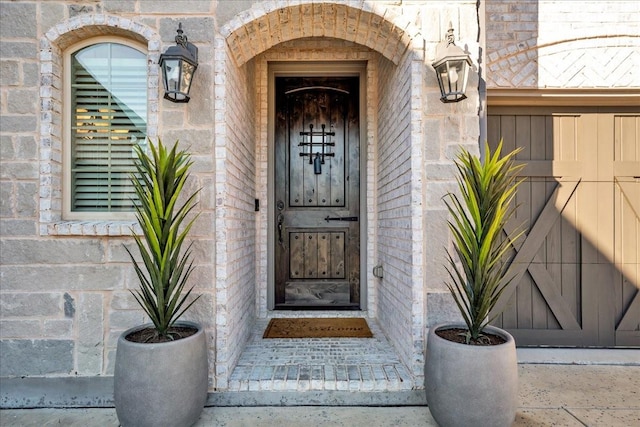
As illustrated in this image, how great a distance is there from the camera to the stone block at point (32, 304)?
204 cm

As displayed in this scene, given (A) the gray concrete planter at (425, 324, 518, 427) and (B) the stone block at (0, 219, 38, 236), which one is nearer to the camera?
(A) the gray concrete planter at (425, 324, 518, 427)

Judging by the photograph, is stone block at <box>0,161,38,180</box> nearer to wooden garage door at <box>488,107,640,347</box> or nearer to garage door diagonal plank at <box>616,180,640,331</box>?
wooden garage door at <box>488,107,640,347</box>

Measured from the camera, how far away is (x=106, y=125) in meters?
2.21

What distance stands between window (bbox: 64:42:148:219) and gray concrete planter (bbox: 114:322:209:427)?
92 cm

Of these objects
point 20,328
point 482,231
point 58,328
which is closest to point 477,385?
point 482,231

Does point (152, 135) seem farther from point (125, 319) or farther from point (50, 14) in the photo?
point (125, 319)

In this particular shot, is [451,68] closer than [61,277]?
Yes

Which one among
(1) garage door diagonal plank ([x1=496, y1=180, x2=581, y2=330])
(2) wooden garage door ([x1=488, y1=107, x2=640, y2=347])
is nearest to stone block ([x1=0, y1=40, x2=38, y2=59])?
(2) wooden garage door ([x1=488, y1=107, x2=640, y2=347])

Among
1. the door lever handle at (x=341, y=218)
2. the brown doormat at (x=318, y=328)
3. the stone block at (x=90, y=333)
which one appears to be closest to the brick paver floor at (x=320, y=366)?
the brown doormat at (x=318, y=328)

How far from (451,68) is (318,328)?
210cm

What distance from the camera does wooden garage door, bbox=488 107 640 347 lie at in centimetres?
271

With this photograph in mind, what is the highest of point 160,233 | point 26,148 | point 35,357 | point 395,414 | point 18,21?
point 18,21

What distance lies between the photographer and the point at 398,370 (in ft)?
7.12

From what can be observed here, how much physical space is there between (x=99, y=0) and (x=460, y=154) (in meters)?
2.25
